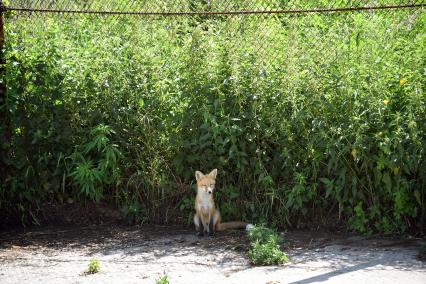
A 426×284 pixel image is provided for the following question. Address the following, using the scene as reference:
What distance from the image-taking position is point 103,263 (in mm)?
6656

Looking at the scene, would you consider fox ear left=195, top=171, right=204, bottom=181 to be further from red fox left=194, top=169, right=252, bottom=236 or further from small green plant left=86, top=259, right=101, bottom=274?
small green plant left=86, top=259, right=101, bottom=274

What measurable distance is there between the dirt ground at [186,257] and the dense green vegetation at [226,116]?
38 cm

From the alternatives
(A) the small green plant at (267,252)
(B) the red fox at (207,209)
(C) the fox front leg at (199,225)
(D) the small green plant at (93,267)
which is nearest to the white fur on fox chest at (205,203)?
(B) the red fox at (207,209)

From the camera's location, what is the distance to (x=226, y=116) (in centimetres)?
762

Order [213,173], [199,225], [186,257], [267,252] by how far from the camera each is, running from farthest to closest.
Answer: [199,225] < [213,173] < [186,257] < [267,252]

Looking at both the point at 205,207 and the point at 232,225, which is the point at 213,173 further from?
the point at 232,225

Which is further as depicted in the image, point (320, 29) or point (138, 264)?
point (320, 29)

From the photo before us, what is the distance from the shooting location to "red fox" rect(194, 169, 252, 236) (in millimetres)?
7453

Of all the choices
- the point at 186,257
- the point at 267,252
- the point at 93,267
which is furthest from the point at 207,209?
the point at 93,267

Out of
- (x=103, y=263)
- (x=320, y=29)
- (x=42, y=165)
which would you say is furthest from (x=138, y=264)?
(x=320, y=29)

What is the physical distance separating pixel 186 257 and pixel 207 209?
32.5 inches

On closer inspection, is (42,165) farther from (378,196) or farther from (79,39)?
(378,196)

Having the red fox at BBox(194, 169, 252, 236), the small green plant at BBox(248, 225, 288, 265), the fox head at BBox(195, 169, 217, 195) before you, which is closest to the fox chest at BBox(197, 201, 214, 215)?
the red fox at BBox(194, 169, 252, 236)

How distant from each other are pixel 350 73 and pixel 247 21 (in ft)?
4.89
